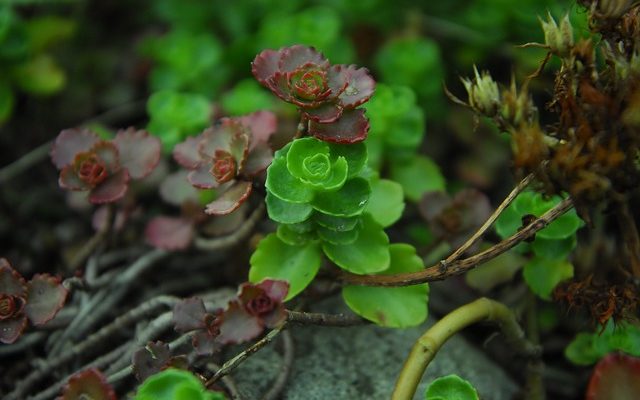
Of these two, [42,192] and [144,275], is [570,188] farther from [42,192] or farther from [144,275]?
[42,192]

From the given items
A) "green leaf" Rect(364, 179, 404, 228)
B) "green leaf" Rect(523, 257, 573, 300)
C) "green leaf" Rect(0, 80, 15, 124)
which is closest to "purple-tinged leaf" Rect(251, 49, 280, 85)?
"green leaf" Rect(364, 179, 404, 228)

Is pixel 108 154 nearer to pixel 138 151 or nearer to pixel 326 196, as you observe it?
pixel 138 151

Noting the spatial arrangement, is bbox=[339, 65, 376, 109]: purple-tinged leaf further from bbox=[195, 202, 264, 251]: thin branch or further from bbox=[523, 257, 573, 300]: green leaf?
bbox=[523, 257, 573, 300]: green leaf

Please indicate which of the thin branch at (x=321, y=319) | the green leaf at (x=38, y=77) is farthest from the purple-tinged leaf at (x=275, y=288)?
the green leaf at (x=38, y=77)

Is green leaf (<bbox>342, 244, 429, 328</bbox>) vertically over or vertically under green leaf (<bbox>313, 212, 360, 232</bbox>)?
under

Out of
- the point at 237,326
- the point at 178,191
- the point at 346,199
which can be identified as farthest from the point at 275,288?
the point at 178,191

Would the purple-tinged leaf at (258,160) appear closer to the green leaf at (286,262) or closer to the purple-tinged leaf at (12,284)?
A: the green leaf at (286,262)
